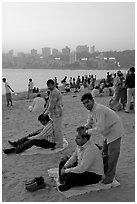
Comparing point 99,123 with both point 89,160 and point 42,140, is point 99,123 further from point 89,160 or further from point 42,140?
point 42,140

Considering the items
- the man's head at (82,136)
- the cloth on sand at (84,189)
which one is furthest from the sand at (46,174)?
the man's head at (82,136)

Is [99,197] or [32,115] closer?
[99,197]

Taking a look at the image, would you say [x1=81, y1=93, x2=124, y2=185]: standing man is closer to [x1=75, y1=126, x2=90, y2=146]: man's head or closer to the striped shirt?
[x1=75, y1=126, x2=90, y2=146]: man's head

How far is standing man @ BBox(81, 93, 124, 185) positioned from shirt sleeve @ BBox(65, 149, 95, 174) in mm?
270

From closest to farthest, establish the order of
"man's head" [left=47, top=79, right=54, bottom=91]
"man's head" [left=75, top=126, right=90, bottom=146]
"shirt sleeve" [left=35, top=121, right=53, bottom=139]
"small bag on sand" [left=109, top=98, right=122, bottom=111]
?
"man's head" [left=75, top=126, right=90, bottom=146], "man's head" [left=47, top=79, right=54, bottom=91], "shirt sleeve" [left=35, top=121, right=53, bottom=139], "small bag on sand" [left=109, top=98, right=122, bottom=111]

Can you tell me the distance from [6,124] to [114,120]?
5.62 metres

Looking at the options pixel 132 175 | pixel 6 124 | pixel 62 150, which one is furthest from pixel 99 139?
pixel 6 124

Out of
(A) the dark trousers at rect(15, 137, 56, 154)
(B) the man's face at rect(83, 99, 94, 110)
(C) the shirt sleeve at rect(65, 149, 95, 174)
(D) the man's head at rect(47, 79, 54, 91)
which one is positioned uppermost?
(D) the man's head at rect(47, 79, 54, 91)

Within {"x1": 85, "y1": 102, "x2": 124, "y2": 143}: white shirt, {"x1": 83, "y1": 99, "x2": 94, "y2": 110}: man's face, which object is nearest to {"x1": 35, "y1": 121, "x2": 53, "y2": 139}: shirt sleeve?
{"x1": 85, "y1": 102, "x2": 124, "y2": 143}: white shirt

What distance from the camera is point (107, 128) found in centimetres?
358

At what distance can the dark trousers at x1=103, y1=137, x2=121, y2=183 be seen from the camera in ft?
12.0

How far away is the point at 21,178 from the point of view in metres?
4.33

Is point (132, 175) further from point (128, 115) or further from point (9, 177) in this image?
point (128, 115)

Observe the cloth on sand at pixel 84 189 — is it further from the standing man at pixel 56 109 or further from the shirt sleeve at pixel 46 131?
the standing man at pixel 56 109
